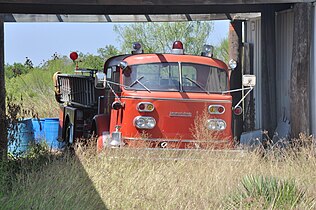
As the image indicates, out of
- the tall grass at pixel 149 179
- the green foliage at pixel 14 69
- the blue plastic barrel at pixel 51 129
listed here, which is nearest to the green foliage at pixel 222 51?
the green foliage at pixel 14 69

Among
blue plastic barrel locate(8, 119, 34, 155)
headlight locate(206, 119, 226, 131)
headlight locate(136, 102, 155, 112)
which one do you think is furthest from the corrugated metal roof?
headlight locate(136, 102, 155, 112)

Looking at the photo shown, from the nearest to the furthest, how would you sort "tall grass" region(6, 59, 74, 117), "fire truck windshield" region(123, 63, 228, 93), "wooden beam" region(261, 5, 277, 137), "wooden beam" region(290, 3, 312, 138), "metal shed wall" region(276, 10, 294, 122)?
1. "fire truck windshield" region(123, 63, 228, 93)
2. "wooden beam" region(290, 3, 312, 138)
3. "metal shed wall" region(276, 10, 294, 122)
4. "wooden beam" region(261, 5, 277, 137)
5. "tall grass" region(6, 59, 74, 117)

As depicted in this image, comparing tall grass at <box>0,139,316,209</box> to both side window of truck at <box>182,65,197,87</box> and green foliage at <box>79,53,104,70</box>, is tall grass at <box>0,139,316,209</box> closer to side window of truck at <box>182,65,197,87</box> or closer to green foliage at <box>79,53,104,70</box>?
side window of truck at <box>182,65,197,87</box>

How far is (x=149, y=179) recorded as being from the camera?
381 inches

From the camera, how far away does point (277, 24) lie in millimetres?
16281

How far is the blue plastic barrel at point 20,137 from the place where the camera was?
1188 cm

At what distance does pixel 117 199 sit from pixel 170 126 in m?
3.42

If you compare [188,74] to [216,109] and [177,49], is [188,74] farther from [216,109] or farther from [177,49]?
[216,109]

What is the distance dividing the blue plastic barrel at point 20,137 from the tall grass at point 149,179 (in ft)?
2.78

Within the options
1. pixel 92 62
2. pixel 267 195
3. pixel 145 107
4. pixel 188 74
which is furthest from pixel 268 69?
pixel 92 62

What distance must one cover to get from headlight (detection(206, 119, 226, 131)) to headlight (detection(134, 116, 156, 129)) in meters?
0.90

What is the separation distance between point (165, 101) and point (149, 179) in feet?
8.64

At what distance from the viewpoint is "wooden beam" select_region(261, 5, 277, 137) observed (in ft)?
52.0

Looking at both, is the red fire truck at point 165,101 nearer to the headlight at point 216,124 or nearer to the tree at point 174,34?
the headlight at point 216,124
